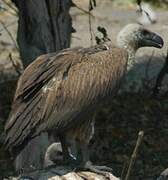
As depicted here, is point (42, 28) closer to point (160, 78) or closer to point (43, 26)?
point (43, 26)

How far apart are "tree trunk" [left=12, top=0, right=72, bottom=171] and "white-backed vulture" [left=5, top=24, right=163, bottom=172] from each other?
5.78 feet

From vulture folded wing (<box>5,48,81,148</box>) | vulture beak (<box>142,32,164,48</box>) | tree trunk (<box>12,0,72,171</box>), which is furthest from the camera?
tree trunk (<box>12,0,72,171</box>)

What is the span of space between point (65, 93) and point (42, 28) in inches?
91.0

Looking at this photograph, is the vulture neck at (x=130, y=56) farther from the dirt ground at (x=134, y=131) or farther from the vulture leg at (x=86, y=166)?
the dirt ground at (x=134, y=131)

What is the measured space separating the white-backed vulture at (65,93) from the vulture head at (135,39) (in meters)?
0.22

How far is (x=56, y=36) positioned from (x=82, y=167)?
2.56 meters

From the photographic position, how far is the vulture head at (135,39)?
8.57m

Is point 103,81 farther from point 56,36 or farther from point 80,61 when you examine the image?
point 56,36

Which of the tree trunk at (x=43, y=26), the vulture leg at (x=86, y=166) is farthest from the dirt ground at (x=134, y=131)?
the vulture leg at (x=86, y=166)

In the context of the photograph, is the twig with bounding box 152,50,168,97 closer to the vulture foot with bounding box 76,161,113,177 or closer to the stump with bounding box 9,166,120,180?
the vulture foot with bounding box 76,161,113,177

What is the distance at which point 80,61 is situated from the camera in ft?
26.5

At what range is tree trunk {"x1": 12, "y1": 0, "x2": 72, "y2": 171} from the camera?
32.8 feet

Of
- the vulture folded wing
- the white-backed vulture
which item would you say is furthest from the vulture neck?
the vulture folded wing

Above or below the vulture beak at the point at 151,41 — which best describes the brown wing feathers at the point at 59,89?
below
